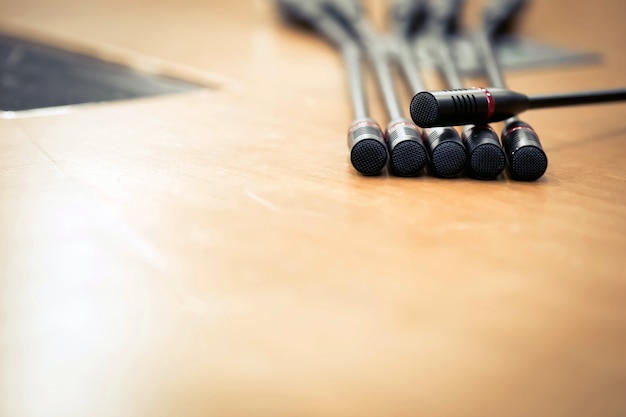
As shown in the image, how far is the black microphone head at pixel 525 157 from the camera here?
38.4 inches

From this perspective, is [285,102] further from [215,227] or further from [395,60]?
[215,227]

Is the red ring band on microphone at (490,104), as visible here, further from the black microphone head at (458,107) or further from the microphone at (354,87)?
the microphone at (354,87)

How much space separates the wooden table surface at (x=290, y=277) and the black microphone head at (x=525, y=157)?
0.02 m

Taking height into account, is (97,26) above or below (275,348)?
below

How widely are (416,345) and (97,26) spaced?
5.99 feet

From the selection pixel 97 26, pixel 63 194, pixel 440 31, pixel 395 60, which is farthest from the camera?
pixel 97 26

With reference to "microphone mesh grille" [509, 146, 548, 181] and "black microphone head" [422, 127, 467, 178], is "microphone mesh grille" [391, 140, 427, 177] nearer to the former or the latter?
"black microphone head" [422, 127, 467, 178]

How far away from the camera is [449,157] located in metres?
0.97

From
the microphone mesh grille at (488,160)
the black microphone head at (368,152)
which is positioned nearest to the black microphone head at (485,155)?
the microphone mesh grille at (488,160)

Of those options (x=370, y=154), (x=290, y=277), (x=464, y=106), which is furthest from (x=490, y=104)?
(x=290, y=277)

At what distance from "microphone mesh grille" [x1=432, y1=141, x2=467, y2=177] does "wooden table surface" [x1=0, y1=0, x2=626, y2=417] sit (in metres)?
0.02

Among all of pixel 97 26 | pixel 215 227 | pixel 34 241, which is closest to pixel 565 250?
pixel 215 227

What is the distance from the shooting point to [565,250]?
794 millimetres

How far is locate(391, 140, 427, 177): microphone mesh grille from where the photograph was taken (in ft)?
3.20
